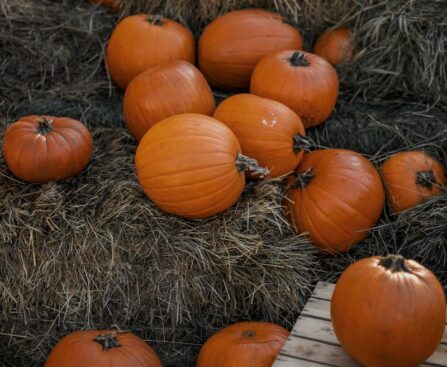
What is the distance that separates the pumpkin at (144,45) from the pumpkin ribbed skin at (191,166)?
0.94 m

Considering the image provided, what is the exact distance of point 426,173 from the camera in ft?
11.1

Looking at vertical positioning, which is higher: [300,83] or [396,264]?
[396,264]

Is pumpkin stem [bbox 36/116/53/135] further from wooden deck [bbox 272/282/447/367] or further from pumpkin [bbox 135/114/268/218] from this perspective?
wooden deck [bbox 272/282/447/367]

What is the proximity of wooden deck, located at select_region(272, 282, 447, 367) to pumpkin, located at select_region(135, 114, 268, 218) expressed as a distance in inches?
24.8

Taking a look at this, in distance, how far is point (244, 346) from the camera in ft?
9.04

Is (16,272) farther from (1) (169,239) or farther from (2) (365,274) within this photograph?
(2) (365,274)

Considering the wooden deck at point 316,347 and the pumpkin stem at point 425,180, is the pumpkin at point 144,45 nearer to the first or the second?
the pumpkin stem at point 425,180

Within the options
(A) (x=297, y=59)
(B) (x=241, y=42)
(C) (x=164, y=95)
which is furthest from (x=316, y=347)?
(B) (x=241, y=42)

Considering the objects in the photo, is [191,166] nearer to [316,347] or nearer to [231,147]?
[231,147]

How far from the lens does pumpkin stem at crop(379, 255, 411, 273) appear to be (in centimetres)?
214

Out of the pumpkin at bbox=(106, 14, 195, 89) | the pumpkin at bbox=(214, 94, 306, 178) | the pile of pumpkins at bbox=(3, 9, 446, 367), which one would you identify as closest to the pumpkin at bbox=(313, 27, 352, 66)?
the pile of pumpkins at bbox=(3, 9, 446, 367)

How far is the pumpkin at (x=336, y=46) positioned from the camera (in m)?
4.04

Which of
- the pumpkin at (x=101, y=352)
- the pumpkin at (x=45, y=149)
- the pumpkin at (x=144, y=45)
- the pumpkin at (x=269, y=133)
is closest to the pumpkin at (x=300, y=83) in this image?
the pumpkin at (x=269, y=133)

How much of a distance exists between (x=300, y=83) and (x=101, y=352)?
1604 millimetres
